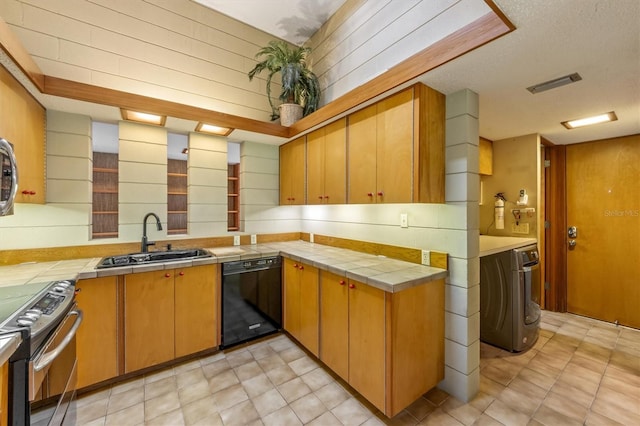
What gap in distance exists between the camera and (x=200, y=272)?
232cm

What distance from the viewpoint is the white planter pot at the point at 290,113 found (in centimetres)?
293

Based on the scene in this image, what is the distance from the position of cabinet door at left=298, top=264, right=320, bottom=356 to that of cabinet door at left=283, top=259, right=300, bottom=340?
7 centimetres

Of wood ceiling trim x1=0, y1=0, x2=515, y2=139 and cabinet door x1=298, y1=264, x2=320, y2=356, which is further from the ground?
wood ceiling trim x1=0, y1=0, x2=515, y2=139

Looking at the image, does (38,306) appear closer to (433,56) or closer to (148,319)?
(148,319)

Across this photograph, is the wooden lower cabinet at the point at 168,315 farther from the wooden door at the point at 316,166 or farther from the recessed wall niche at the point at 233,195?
the wooden door at the point at 316,166

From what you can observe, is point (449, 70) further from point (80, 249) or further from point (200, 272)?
point (80, 249)

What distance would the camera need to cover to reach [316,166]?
2719 mm

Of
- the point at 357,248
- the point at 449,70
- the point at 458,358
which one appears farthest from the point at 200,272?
the point at 449,70

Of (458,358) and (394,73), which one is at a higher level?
(394,73)

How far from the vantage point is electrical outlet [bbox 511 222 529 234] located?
3.05 metres

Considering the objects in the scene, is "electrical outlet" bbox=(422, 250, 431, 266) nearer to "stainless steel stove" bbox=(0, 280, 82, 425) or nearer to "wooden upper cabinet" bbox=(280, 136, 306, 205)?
"wooden upper cabinet" bbox=(280, 136, 306, 205)

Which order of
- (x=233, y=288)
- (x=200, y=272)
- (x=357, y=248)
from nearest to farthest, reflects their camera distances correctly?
(x=200, y=272), (x=233, y=288), (x=357, y=248)

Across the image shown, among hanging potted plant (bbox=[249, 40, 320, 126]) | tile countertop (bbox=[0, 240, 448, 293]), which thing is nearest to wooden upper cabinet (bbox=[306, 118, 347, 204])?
hanging potted plant (bbox=[249, 40, 320, 126])

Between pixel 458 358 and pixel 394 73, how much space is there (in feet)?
6.66
